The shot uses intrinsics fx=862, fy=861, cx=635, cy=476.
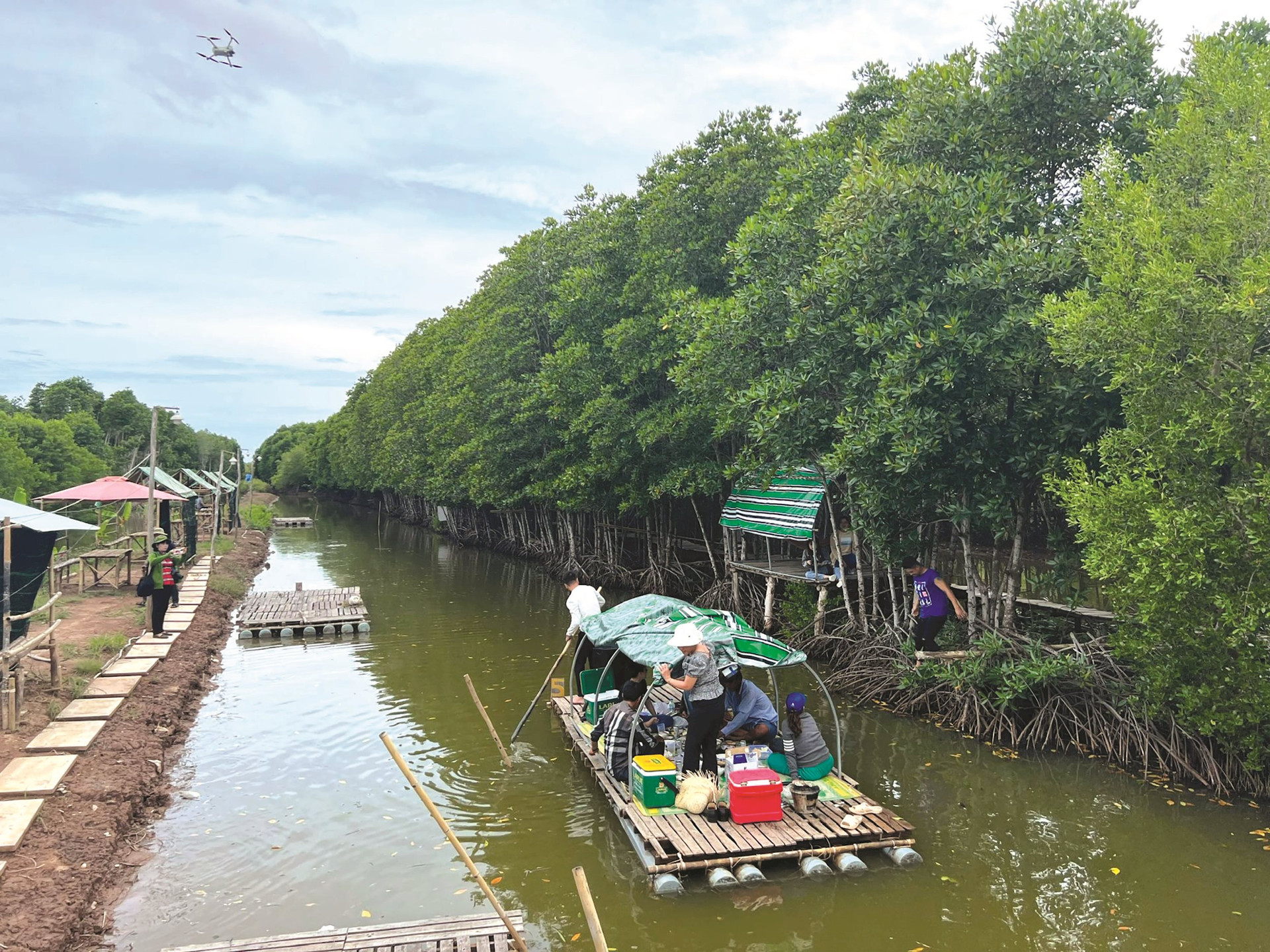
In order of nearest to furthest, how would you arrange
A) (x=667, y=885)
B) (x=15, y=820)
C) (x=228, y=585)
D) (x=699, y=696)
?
(x=667, y=885)
(x=15, y=820)
(x=699, y=696)
(x=228, y=585)

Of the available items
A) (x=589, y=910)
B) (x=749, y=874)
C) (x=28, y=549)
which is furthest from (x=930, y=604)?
(x=28, y=549)

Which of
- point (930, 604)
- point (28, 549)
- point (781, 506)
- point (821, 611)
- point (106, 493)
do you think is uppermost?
point (106, 493)

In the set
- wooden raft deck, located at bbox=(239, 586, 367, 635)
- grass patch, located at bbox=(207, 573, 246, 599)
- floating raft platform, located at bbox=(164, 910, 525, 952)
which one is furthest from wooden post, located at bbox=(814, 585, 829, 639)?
grass patch, located at bbox=(207, 573, 246, 599)

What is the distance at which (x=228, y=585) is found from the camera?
26328mm

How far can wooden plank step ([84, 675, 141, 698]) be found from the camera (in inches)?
499

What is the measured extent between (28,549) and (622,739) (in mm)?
9205

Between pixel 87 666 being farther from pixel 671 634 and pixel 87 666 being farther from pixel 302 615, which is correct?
pixel 671 634

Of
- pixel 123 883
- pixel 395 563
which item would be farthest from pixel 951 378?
pixel 395 563

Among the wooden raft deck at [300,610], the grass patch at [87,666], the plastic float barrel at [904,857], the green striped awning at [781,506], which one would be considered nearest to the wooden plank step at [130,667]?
the grass patch at [87,666]

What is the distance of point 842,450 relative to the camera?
1264 centimetres

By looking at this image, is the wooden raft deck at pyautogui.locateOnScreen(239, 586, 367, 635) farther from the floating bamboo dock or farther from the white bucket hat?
the white bucket hat

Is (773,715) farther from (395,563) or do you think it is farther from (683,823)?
(395,563)

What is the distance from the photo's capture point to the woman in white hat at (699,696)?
919cm

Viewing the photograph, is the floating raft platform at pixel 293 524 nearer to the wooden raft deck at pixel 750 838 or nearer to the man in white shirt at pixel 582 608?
the man in white shirt at pixel 582 608
